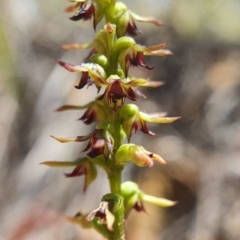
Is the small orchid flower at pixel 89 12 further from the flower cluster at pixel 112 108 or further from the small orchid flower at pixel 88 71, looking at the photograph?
the small orchid flower at pixel 88 71

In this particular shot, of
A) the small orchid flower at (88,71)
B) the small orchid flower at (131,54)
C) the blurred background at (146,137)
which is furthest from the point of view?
the blurred background at (146,137)

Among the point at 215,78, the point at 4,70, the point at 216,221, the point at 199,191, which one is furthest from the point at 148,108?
the point at 4,70

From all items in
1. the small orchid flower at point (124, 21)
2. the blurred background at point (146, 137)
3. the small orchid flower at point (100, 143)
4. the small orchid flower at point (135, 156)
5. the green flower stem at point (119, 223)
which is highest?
the small orchid flower at point (124, 21)

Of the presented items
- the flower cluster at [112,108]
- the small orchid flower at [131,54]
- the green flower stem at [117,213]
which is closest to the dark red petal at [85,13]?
the flower cluster at [112,108]

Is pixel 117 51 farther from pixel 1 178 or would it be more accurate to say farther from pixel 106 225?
pixel 1 178

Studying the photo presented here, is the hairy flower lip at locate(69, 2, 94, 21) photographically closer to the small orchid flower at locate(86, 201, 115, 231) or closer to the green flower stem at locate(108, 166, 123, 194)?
the green flower stem at locate(108, 166, 123, 194)

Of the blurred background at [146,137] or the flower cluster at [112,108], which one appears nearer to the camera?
the flower cluster at [112,108]

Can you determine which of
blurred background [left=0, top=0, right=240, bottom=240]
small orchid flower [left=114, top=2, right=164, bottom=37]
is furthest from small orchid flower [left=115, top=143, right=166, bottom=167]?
blurred background [left=0, top=0, right=240, bottom=240]

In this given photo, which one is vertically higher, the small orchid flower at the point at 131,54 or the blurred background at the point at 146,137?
the small orchid flower at the point at 131,54

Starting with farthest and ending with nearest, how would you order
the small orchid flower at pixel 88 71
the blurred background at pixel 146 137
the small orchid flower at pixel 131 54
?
the blurred background at pixel 146 137, the small orchid flower at pixel 131 54, the small orchid flower at pixel 88 71
